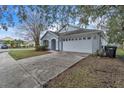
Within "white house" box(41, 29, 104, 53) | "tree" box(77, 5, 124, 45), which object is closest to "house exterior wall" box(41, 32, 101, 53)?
"white house" box(41, 29, 104, 53)

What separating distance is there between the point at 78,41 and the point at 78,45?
497 millimetres

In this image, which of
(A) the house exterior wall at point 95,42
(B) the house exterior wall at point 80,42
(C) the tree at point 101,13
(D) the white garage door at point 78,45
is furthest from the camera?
(D) the white garage door at point 78,45

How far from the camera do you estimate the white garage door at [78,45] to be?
601 inches

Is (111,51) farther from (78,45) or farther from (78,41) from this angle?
(78,41)

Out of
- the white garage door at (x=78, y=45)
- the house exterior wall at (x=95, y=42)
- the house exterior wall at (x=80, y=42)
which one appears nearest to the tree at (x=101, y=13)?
the house exterior wall at (x=95, y=42)

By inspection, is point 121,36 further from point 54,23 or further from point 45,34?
point 45,34

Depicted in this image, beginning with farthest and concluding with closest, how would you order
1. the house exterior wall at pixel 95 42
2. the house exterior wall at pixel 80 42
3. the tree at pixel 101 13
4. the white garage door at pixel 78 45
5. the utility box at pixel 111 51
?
the white garage door at pixel 78 45 → the house exterior wall at pixel 80 42 → the house exterior wall at pixel 95 42 → the utility box at pixel 111 51 → the tree at pixel 101 13

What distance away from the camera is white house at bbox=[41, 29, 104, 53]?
595 inches

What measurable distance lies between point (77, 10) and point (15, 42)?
3145 cm

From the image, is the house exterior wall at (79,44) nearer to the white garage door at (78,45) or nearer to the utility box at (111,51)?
the white garage door at (78,45)

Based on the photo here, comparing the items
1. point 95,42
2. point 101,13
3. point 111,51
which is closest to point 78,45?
point 95,42

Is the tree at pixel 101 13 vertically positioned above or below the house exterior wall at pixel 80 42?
above
